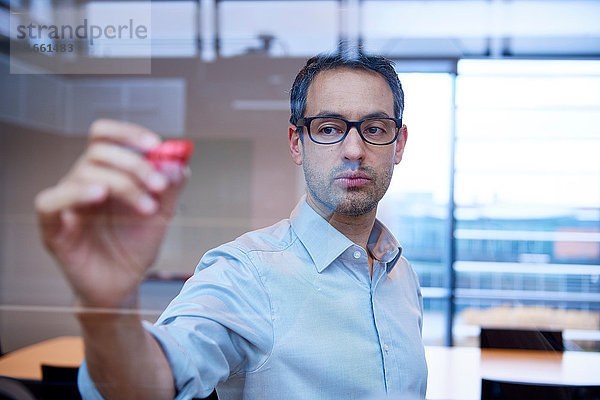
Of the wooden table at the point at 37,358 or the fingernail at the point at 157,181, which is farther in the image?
the wooden table at the point at 37,358

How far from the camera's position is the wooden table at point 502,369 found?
4.08ft

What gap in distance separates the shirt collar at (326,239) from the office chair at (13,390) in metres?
0.78

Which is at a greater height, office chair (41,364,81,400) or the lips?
the lips

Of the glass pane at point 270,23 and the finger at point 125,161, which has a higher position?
the glass pane at point 270,23

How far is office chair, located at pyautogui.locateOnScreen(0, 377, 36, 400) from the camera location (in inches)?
44.8

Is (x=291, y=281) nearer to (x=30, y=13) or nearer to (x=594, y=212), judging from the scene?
(x=30, y=13)

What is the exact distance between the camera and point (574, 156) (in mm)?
1614

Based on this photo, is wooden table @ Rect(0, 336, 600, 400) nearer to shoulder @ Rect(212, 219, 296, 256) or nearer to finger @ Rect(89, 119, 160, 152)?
shoulder @ Rect(212, 219, 296, 256)

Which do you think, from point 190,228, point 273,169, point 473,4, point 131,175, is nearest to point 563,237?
point 473,4

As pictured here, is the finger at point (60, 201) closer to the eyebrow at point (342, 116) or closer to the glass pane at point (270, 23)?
the eyebrow at point (342, 116)

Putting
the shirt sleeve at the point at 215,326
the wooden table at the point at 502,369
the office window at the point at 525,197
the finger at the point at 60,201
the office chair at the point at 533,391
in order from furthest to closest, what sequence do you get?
the office window at the point at 525,197 < the office chair at the point at 533,391 < the wooden table at the point at 502,369 < the shirt sleeve at the point at 215,326 < the finger at the point at 60,201

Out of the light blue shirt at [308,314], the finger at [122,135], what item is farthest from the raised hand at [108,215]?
the light blue shirt at [308,314]

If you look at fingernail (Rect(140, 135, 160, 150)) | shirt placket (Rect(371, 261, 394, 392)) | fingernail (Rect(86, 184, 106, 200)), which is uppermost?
fingernail (Rect(140, 135, 160, 150))

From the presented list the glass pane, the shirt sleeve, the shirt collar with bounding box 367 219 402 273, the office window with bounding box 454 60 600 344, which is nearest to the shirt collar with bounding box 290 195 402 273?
the shirt collar with bounding box 367 219 402 273
